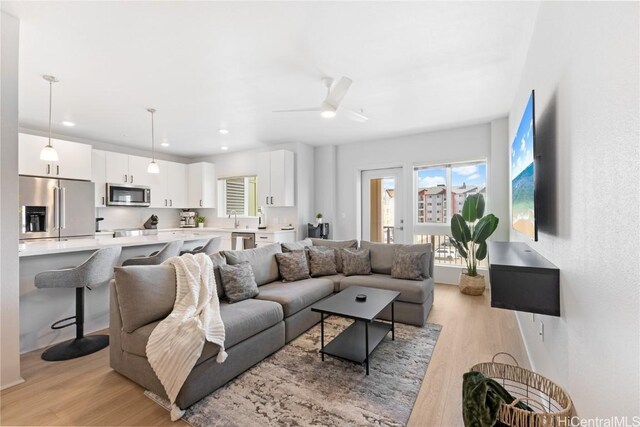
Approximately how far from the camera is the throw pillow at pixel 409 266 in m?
3.43

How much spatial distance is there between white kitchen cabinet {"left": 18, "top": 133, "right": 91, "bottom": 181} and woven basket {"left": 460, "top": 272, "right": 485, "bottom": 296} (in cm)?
644

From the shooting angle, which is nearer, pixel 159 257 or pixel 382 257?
pixel 159 257

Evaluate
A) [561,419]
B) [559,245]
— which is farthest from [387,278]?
[561,419]

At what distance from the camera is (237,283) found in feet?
9.02

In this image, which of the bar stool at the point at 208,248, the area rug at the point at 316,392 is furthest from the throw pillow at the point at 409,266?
the bar stool at the point at 208,248

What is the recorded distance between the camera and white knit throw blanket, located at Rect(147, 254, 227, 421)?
1.79 m

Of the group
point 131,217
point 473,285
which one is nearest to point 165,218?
point 131,217

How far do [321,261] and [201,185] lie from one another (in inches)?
168

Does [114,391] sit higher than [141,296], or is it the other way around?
[141,296]

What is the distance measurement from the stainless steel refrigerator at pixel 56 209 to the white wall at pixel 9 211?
274 cm

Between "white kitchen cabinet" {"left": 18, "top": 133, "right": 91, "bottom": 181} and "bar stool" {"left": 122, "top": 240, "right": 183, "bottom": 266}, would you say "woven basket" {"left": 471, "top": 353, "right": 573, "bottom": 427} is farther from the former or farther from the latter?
"white kitchen cabinet" {"left": 18, "top": 133, "right": 91, "bottom": 181}

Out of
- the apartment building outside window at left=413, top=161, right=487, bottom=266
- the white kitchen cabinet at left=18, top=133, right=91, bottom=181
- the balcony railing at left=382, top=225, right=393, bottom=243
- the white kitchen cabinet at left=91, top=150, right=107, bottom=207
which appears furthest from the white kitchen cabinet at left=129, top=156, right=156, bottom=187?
the apartment building outside window at left=413, top=161, right=487, bottom=266

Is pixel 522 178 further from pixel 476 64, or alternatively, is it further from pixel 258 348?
pixel 258 348

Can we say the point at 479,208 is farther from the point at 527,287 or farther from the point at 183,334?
the point at 183,334
